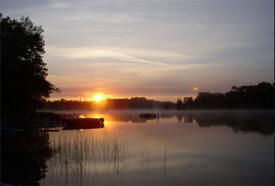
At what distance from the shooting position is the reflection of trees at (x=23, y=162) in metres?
13.5

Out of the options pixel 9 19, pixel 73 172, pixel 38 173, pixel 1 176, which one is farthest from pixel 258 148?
pixel 9 19

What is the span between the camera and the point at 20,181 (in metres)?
13.1

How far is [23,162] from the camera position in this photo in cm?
1669

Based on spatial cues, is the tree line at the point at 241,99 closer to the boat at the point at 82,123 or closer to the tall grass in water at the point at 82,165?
the boat at the point at 82,123

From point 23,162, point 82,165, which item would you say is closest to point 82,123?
point 23,162

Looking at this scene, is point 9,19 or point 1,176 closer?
point 1,176

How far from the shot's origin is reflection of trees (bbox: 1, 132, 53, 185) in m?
13.5

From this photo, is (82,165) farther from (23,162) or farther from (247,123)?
(247,123)

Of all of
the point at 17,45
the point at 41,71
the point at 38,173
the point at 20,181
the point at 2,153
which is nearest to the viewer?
the point at 20,181

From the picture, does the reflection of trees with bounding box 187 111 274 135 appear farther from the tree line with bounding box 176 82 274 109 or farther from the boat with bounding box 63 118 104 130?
the boat with bounding box 63 118 104 130

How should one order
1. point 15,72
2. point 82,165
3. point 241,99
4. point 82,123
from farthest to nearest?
1. point 241,99
2. point 82,123
3. point 15,72
4. point 82,165

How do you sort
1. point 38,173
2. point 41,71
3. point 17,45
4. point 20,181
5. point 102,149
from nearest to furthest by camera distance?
point 20,181 → point 38,173 → point 102,149 → point 17,45 → point 41,71

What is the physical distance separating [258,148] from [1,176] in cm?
1905

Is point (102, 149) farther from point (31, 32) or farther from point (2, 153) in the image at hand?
point (31, 32)
